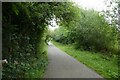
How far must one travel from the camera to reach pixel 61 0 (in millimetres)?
Answer: 19359

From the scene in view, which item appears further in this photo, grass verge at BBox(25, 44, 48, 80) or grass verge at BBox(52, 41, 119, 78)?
grass verge at BBox(52, 41, 119, 78)

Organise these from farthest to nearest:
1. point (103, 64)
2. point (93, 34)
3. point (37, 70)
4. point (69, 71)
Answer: point (93, 34), point (103, 64), point (69, 71), point (37, 70)

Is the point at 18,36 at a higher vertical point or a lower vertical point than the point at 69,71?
higher

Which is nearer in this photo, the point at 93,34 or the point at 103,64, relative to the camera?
the point at 103,64

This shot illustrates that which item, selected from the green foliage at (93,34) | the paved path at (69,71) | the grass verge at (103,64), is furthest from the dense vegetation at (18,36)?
the green foliage at (93,34)

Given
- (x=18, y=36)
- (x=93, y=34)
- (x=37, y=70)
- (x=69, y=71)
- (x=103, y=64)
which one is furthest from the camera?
(x=93, y=34)

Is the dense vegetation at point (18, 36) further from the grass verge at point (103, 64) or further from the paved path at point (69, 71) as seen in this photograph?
the grass verge at point (103, 64)

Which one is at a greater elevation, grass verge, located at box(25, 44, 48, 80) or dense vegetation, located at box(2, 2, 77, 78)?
dense vegetation, located at box(2, 2, 77, 78)

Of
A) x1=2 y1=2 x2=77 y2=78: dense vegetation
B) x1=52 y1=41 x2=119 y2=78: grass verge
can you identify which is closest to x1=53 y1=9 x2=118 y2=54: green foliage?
x1=52 y1=41 x2=119 y2=78: grass verge

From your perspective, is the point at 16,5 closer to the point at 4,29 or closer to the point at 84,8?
the point at 4,29

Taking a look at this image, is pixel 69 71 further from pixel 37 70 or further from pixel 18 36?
pixel 18 36

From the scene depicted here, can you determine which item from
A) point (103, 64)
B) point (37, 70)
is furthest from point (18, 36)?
point (103, 64)

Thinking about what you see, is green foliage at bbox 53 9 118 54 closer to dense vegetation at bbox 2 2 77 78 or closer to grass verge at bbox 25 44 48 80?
dense vegetation at bbox 2 2 77 78

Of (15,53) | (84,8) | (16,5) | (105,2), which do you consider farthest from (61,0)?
(84,8)
